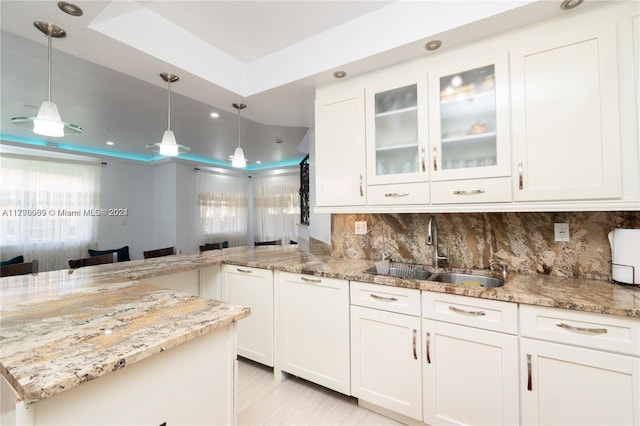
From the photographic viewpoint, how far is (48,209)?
15.9 ft

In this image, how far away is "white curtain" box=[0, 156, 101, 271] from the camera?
447cm

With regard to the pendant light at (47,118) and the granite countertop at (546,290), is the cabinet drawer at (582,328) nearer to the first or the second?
the granite countertop at (546,290)

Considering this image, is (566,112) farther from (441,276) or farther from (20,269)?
(20,269)

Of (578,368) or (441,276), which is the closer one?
(578,368)

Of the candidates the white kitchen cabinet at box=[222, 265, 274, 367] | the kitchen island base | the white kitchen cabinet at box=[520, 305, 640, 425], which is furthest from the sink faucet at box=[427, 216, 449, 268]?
the kitchen island base

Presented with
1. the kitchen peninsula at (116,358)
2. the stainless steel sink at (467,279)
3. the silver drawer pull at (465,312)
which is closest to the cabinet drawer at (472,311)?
the silver drawer pull at (465,312)

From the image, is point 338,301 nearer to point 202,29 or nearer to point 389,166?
point 389,166

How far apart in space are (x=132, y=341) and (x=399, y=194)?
5.29ft

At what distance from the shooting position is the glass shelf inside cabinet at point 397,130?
189cm

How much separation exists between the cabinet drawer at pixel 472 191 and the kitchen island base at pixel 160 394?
1418 mm

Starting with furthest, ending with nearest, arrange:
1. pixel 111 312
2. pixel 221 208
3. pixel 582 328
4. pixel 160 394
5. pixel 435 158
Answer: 1. pixel 221 208
2. pixel 435 158
3. pixel 582 328
4. pixel 111 312
5. pixel 160 394

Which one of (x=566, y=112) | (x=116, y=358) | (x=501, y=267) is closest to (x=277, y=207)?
(x=501, y=267)

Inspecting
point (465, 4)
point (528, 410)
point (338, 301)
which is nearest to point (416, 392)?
point (528, 410)

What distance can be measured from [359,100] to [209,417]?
2018 mm
